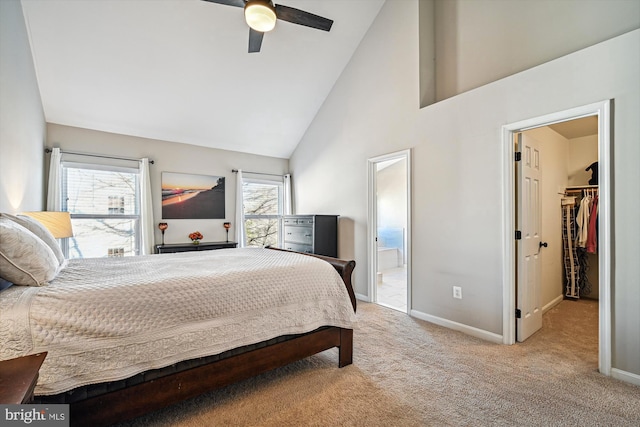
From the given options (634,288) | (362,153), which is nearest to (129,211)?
(362,153)

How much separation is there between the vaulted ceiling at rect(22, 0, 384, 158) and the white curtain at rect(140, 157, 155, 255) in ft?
1.92

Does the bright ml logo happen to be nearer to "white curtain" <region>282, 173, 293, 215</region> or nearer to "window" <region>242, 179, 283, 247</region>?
"window" <region>242, 179, 283, 247</region>

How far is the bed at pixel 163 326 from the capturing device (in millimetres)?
1339

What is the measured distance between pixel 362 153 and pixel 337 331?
2.64 m

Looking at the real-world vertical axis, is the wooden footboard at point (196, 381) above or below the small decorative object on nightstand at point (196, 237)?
below

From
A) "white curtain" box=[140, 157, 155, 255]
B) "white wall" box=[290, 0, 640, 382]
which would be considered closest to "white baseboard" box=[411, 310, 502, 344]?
"white wall" box=[290, 0, 640, 382]

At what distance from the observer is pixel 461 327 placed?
9.89 ft

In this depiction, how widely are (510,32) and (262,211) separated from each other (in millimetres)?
4452

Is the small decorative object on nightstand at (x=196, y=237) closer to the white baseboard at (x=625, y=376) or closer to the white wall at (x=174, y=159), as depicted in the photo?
the white wall at (x=174, y=159)

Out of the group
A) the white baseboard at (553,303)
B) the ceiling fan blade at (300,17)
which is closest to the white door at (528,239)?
the white baseboard at (553,303)

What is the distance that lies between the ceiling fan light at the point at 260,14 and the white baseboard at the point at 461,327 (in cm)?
330

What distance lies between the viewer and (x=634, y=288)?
2.03 metres

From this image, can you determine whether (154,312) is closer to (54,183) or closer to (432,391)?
(432,391)

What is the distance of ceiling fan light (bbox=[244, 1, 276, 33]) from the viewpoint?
2158 millimetres
